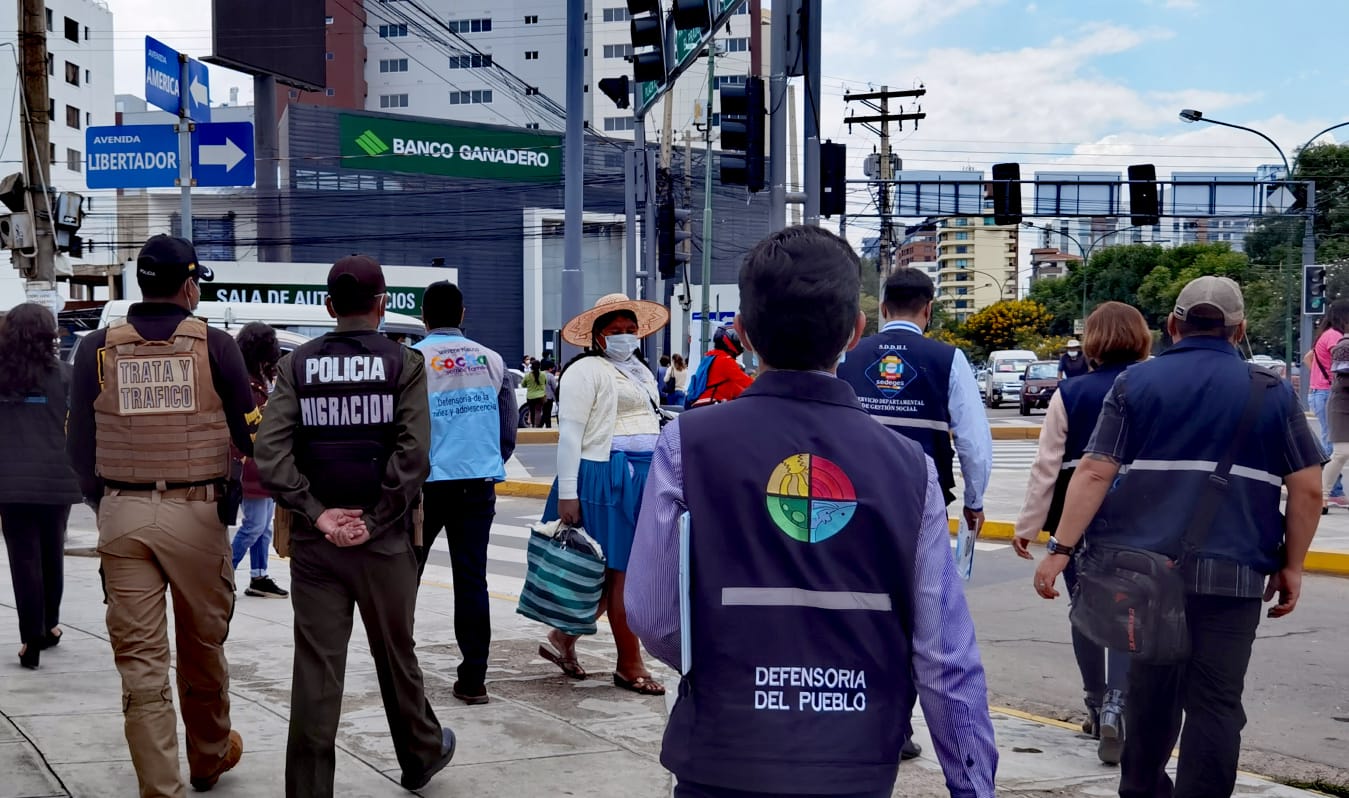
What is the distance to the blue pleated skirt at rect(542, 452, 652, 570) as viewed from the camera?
20.8ft

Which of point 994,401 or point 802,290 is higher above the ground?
point 802,290

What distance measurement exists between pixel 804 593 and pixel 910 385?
3.08 m

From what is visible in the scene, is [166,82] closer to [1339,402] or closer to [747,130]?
[747,130]

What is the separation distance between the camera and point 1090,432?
562 centimetres

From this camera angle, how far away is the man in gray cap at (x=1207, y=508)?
4.18 meters

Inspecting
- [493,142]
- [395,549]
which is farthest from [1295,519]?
[493,142]

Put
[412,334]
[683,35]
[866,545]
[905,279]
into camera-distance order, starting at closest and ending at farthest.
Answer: [866,545] → [905,279] → [683,35] → [412,334]

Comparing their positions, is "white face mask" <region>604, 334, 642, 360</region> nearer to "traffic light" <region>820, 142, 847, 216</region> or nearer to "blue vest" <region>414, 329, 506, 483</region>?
"blue vest" <region>414, 329, 506, 483</region>

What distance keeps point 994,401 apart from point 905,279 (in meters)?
40.6

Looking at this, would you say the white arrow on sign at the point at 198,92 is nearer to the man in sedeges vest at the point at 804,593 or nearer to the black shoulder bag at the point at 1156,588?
the black shoulder bag at the point at 1156,588

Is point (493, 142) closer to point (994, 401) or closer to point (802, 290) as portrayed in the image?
point (994, 401)

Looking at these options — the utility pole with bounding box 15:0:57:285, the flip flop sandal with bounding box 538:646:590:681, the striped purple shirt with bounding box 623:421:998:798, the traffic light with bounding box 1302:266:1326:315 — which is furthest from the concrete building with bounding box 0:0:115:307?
the striped purple shirt with bounding box 623:421:998:798

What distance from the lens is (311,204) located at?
54.2m

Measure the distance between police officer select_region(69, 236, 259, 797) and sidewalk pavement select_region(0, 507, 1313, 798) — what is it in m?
0.55
